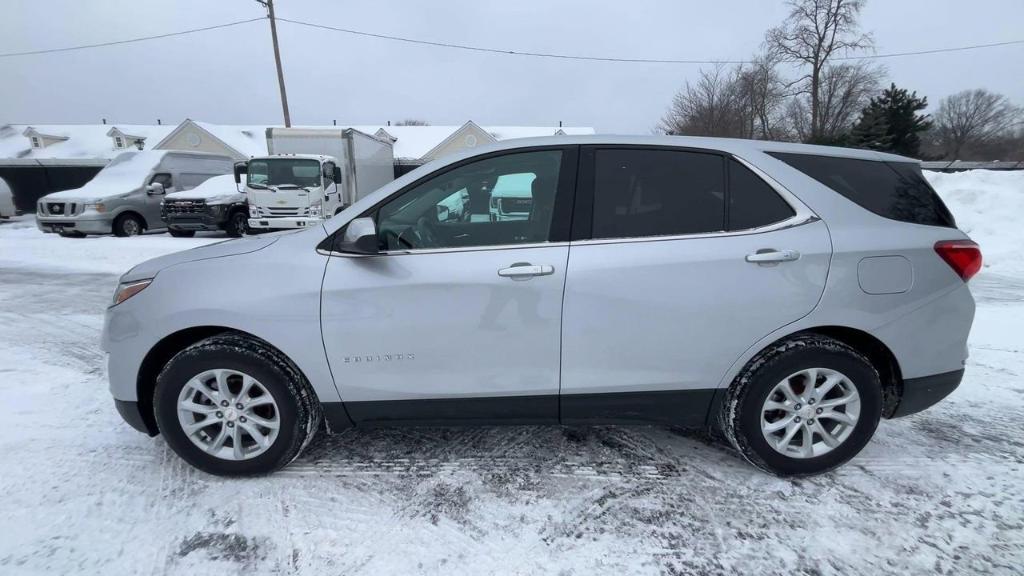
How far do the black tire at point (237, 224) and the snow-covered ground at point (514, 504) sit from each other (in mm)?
11155

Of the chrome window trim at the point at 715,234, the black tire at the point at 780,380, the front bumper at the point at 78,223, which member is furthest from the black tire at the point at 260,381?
the front bumper at the point at 78,223

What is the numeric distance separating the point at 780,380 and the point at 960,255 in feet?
3.56

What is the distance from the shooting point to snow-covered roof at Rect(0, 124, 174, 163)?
41.0m

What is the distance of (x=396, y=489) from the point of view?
98.9 inches

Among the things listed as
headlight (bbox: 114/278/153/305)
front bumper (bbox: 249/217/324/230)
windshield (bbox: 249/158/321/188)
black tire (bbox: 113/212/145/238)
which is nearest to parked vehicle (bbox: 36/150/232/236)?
black tire (bbox: 113/212/145/238)

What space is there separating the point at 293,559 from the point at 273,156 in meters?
12.5

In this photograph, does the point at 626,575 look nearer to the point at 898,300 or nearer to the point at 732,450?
the point at 732,450

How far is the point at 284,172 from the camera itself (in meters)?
12.3

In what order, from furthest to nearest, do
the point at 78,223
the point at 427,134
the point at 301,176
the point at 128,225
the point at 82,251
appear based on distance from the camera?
1. the point at 427,134
2. the point at 128,225
3. the point at 78,223
4. the point at 301,176
5. the point at 82,251

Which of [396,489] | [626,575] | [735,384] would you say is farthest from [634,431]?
[396,489]

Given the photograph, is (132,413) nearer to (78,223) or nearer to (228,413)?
(228,413)

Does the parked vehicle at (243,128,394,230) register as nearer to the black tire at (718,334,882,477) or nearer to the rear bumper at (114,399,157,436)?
the rear bumper at (114,399,157,436)

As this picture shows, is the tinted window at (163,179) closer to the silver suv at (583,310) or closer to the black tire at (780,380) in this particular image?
the silver suv at (583,310)

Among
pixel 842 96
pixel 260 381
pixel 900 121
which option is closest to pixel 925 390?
pixel 260 381
